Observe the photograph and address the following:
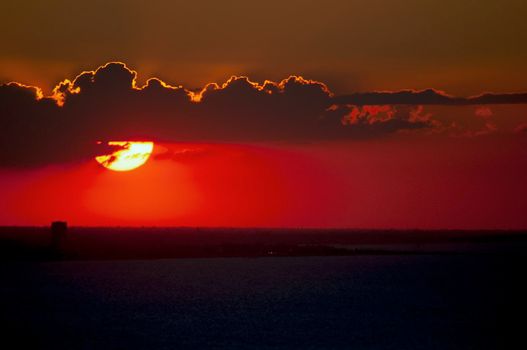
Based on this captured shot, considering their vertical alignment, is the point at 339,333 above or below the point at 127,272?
below

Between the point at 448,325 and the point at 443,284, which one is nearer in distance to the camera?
the point at 448,325

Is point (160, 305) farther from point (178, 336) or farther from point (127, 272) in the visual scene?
point (127, 272)

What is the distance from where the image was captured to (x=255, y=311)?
3915 inches

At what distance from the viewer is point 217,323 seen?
8675 centimetres

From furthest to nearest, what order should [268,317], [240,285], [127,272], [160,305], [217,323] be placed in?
[127,272] < [240,285] < [160,305] < [268,317] < [217,323]

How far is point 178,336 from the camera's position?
7656 cm

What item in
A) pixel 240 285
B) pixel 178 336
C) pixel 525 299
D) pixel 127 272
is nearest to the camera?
pixel 178 336

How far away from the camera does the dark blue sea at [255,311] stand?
74938 millimetres

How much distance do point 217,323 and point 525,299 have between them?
62630 millimetres

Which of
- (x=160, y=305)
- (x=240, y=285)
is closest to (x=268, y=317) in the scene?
(x=160, y=305)

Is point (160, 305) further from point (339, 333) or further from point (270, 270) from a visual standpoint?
point (270, 270)

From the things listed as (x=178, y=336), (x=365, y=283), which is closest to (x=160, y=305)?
(x=178, y=336)

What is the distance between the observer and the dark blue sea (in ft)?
246

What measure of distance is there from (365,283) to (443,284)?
14545mm
